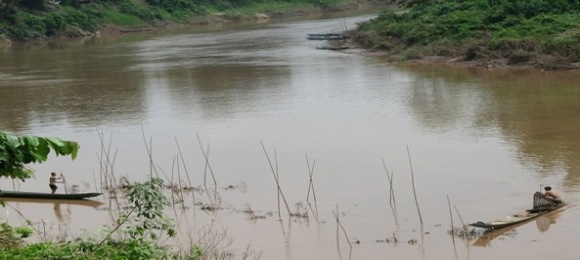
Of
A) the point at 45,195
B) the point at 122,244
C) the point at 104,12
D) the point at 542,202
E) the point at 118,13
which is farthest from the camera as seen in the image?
the point at 118,13

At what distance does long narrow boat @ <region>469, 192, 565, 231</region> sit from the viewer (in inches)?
444

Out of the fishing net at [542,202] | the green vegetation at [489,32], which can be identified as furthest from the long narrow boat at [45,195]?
the green vegetation at [489,32]

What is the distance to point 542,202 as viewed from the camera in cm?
1202

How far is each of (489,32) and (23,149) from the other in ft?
82.4

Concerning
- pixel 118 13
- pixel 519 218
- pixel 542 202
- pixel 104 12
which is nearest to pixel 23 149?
pixel 519 218

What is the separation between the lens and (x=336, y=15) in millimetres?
64000

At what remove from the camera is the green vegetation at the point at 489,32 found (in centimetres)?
2730

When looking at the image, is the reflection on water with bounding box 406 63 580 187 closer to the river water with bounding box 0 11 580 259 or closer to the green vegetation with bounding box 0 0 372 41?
the river water with bounding box 0 11 580 259

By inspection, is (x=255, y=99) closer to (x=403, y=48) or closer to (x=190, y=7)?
(x=403, y=48)

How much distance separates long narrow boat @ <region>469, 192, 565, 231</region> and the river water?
0.48 feet

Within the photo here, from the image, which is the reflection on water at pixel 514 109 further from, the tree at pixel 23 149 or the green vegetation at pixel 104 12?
the green vegetation at pixel 104 12

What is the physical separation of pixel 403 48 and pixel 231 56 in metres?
7.60

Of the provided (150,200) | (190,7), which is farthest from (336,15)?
(150,200)

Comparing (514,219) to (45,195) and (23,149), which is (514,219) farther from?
(45,195)
